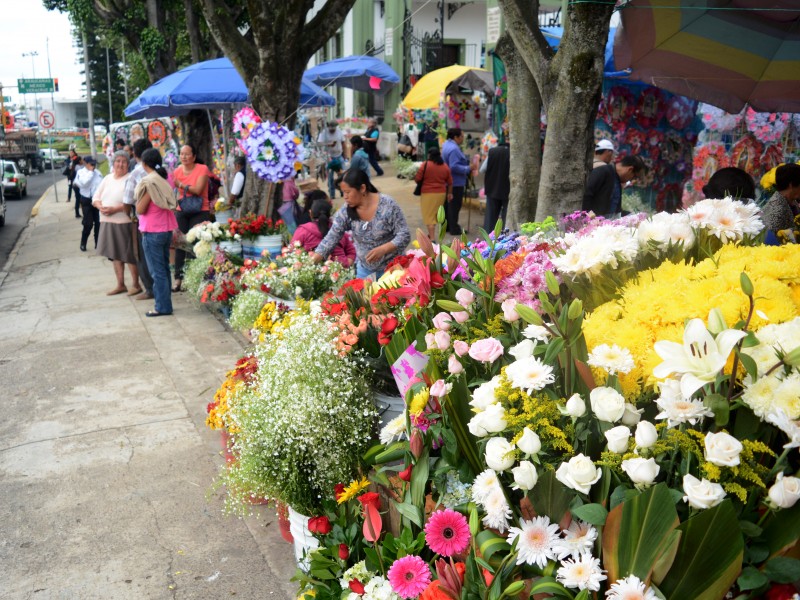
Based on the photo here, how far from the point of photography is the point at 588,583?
1.94 meters

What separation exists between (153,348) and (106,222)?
268cm

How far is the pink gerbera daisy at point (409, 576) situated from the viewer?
7.91ft

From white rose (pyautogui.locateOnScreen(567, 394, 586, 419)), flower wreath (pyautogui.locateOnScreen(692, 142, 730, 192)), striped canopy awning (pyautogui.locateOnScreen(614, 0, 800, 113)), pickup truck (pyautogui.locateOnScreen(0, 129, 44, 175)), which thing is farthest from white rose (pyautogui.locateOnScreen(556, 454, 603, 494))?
pickup truck (pyautogui.locateOnScreen(0, 129, 44, 175))

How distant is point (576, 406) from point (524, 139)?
4.46 metres

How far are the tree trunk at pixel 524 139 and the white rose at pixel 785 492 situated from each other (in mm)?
4497

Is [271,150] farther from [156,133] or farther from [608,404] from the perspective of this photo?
[156,133]

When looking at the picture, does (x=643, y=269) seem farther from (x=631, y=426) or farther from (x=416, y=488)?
(x=416, y=488)

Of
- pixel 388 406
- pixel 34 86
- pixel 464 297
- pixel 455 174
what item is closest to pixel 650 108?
pixel 455 174

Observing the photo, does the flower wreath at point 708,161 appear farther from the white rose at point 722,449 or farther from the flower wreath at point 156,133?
the flower wreath at point 156,133

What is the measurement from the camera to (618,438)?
1966mm

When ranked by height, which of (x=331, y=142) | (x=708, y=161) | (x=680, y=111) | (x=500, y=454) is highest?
(x=680, y=111)

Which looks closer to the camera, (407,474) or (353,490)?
(407,474)

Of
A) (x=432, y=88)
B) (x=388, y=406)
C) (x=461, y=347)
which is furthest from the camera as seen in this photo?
(x=432, y=88)

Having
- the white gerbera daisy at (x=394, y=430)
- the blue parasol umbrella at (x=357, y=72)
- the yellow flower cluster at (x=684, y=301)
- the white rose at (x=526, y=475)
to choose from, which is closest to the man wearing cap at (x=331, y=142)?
the blue parasol umbrella at (x=357, y=72)
